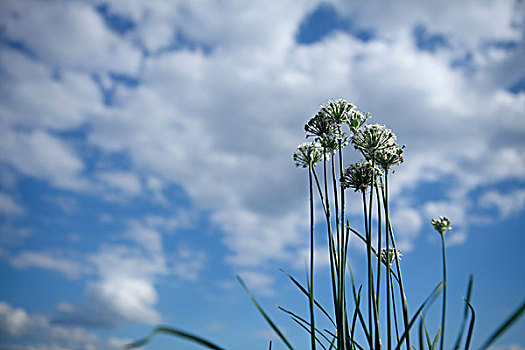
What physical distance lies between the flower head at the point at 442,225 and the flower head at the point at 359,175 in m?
0.71

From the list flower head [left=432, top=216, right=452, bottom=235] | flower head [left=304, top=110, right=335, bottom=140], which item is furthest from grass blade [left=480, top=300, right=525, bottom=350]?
flower head [left=304, top=110, right=335, bottom=140]

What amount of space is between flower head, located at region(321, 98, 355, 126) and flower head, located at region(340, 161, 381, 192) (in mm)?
468

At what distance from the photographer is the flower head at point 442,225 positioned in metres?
3.49

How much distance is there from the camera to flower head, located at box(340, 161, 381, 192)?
13.1 ft

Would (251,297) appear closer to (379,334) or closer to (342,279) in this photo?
(342,279)

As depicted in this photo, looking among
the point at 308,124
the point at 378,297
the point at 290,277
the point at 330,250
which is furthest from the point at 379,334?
the point at 308,124

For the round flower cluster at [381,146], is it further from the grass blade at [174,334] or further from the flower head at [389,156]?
the grass blade at [174,334]

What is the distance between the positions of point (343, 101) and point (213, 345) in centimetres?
265

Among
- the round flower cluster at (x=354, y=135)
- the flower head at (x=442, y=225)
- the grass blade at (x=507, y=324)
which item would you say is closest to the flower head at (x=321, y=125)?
the round flower cluster at (x=354, y=135)

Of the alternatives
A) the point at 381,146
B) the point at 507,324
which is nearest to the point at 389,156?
the point at 381,146

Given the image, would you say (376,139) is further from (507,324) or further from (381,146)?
(507,324)

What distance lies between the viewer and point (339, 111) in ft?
13.6

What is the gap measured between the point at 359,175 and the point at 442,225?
2.92 feet

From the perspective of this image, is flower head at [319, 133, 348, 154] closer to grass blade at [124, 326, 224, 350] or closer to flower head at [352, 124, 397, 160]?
flower head at [352, 124, 397, 160]
